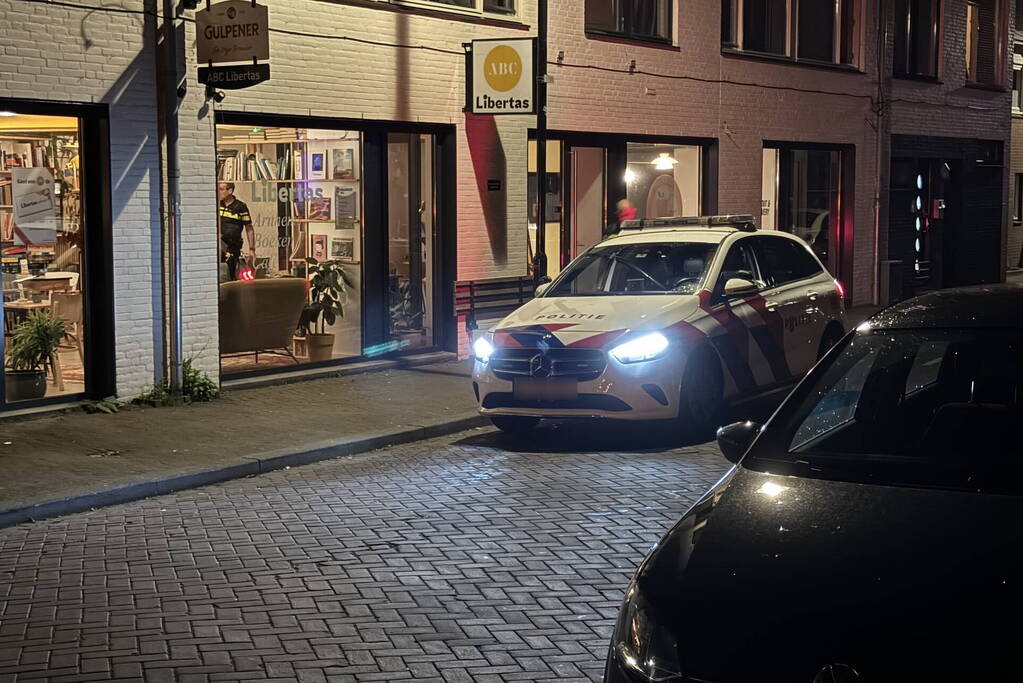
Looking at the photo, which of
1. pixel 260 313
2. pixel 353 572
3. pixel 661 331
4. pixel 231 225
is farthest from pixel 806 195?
pixel 353 572

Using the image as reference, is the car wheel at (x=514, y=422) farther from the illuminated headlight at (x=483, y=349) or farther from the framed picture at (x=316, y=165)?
the framed picture at (x=316, y=165)

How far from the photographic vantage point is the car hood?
1091 cm

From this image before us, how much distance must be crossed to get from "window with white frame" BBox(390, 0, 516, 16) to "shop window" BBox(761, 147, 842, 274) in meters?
7.14

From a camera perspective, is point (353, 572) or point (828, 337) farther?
point (828, 337)

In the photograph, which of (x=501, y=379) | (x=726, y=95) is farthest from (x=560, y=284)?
(x=726, y=95)

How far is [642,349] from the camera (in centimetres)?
1084

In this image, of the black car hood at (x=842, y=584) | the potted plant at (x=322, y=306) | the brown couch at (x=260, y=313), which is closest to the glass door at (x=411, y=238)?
the potted plant at (x=322, y=306)

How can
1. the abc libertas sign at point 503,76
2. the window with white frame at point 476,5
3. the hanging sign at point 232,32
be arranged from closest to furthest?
the hanging sign at point 232,32
the abc libertas sign at point 503,76
the window with white frame at point 476,5

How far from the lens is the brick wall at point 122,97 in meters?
12.1

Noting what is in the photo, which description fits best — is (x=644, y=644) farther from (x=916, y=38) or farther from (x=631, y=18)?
(x=916, y=38)

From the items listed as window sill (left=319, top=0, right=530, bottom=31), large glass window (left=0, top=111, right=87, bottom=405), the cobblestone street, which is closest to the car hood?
the cobblestone street

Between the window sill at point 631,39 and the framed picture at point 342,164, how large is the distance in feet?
14.9

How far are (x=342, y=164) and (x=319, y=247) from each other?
0.96 metres

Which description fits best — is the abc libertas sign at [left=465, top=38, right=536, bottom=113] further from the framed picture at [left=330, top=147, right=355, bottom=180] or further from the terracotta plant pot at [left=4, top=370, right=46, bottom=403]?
the terracotta plant pot at [left=4, top=370, right=46, bottom=403]
